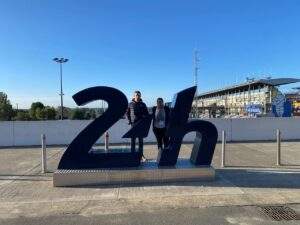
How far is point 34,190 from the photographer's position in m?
6.96

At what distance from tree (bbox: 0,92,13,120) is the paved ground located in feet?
154

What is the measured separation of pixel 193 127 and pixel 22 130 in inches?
403

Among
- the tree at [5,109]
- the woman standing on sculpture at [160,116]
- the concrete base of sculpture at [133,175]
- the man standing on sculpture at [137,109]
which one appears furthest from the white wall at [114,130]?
the tree at [5,109]

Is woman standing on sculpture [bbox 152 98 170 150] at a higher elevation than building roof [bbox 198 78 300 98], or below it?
below

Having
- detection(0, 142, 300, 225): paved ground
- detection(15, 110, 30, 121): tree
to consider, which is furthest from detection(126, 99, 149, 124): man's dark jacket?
detection(15, 110, 30, 121): tree

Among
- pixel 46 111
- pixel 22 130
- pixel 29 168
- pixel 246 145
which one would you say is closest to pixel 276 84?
pixel 46 111

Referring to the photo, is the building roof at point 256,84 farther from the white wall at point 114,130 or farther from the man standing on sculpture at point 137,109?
the man standing on sculpture at point 137,109

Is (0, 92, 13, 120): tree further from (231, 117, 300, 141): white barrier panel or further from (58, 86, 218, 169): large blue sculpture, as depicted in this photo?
(58, 86, 218, 169): large blue sculpture

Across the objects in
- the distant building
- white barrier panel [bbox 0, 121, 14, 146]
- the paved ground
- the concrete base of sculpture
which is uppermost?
the distant building

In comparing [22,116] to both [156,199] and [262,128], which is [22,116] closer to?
[262,128]

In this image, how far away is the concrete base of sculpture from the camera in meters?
7.18

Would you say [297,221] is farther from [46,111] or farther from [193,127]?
[46,111]

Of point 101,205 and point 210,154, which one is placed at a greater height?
point 210,154

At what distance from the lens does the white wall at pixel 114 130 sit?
15109mm
